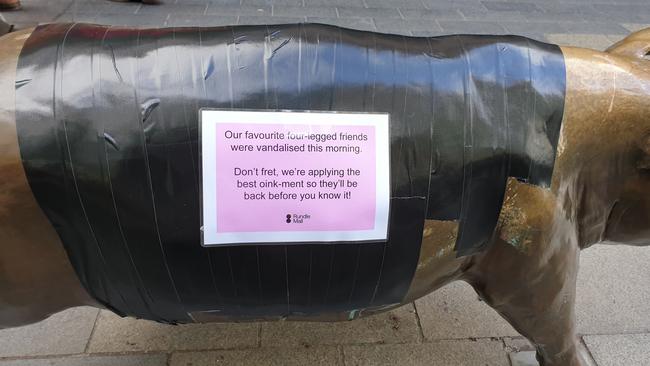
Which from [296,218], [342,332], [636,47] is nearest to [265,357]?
[342,332]

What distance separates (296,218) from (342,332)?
1178mm

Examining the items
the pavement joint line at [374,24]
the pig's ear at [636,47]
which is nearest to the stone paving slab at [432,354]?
the pig's ear at [636,47]

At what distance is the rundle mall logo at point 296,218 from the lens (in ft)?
4.34

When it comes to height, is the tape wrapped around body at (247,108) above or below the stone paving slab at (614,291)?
above

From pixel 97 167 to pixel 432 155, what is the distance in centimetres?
81

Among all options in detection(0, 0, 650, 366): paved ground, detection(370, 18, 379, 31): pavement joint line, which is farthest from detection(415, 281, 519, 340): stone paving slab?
detection(370, 18, 379, 31): pavement joint line

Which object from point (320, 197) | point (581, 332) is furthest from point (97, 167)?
point (581, 332)

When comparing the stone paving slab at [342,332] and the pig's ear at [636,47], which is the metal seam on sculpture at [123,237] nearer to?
the stone paving slab at [342,332]

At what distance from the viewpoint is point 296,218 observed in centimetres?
133

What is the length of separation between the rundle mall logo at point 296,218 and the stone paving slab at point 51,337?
142 cm

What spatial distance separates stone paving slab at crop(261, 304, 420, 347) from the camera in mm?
2297

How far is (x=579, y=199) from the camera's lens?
5.10ft

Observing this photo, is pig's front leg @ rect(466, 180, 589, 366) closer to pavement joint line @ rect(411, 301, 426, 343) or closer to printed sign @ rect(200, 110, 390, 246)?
printed sign @ rect(200, 110, 390, 246)

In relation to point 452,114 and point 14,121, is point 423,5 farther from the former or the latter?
point 14,121
